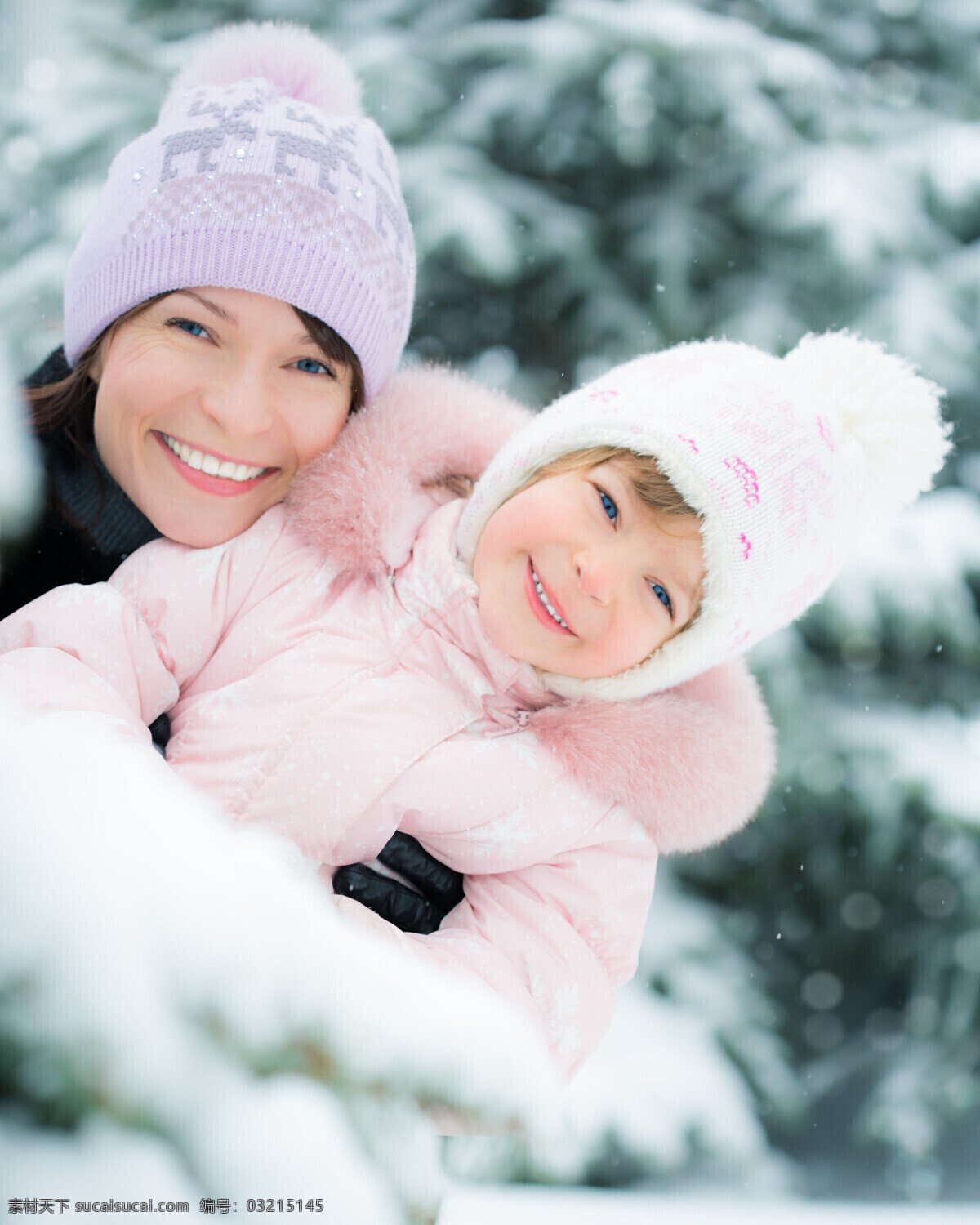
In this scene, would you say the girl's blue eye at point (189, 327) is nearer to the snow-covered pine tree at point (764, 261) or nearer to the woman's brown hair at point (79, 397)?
the woman's brown hair at point (79, 397)

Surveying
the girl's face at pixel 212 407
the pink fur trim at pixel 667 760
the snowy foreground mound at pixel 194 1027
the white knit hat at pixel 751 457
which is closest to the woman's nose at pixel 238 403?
the girl's face at pixel 212 407

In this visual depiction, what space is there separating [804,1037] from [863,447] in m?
1.47

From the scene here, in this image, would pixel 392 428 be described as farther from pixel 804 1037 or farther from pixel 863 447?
pixel 804 1037

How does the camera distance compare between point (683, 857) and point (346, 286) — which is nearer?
point (346, 286)

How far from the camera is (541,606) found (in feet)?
4.12

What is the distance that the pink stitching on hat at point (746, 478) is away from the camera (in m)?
1.21

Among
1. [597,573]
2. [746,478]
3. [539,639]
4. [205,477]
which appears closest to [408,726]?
[539,639]

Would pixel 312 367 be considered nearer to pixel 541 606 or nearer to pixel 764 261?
pixel 541 606

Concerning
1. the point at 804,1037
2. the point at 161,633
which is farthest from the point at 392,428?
the point at 804,1037

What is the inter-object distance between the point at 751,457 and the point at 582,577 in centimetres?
29

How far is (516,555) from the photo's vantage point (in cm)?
127

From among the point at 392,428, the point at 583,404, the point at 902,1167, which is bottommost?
the point at 902,1167

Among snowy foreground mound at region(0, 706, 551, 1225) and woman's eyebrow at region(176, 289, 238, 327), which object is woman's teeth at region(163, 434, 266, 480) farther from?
snowy foreground mound at region(0, 706, 551, 1225)

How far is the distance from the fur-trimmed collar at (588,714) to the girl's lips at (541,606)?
0.14 meters
